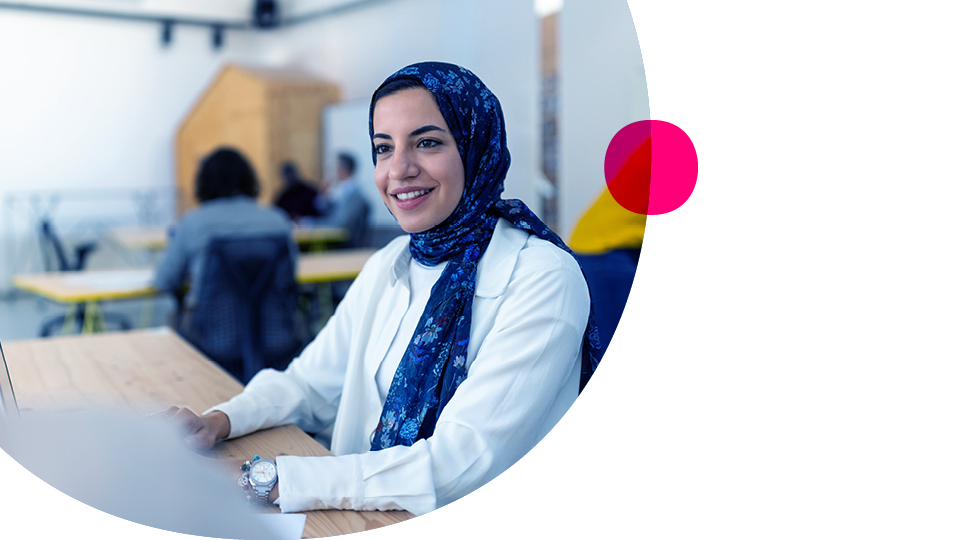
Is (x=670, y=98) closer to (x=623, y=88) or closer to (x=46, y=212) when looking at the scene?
(x=623, y=88)

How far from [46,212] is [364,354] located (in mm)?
6037

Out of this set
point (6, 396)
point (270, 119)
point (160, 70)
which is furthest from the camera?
point (160, 70)

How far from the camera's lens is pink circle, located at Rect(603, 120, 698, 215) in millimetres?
775

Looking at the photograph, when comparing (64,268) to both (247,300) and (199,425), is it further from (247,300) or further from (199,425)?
(199,425)

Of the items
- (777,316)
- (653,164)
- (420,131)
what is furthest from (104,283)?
(777,316)

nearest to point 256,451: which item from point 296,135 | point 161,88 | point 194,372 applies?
point 194,372

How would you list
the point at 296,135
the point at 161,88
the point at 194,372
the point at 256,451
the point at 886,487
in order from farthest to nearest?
the point at 161,88 → the point at 296,135 → the point at 194,372 → the point at 256,451 → the point at 886,487

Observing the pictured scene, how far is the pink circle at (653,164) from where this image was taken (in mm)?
775

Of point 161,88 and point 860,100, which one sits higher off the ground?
point 161,88

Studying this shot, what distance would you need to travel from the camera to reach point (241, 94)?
603 centimetres

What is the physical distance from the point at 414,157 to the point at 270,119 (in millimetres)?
5334

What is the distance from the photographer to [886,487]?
2.28 feet

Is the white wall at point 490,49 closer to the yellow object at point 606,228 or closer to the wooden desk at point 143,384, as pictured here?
the yellow object at point 606,228

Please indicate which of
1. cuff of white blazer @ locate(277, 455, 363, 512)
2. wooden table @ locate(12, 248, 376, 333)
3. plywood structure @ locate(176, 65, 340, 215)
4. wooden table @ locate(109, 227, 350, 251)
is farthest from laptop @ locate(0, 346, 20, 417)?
plywood structure @ locate(176, 65, 340, 215)
